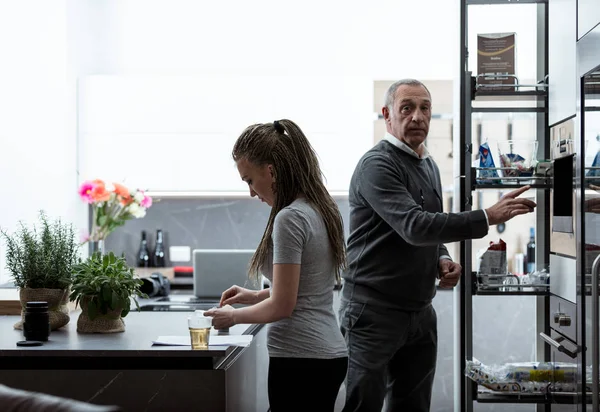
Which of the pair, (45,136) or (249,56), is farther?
(249,56)

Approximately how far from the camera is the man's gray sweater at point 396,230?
2443mm

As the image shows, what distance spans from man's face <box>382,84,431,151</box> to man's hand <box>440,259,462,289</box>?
0.43 meters

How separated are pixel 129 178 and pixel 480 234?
9.70 feet

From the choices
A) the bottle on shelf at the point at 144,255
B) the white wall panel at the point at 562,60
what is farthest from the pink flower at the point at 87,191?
the white wall panel at the point at 562,60

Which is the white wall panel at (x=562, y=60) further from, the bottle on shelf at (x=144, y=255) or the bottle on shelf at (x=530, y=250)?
the bottle on shelf at (x=144, y=255)

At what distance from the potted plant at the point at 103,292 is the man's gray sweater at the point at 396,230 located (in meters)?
0.76

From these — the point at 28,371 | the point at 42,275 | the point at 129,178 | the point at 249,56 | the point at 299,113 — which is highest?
the point at 249,56

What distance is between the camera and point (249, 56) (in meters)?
5.24

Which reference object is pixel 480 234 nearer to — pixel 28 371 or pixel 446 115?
pixel 28 371

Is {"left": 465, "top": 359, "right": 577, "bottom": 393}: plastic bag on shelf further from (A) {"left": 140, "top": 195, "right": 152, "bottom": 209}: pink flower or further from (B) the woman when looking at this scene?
(A) {"left": 140, "top": 195, "right": 152, "bottom": 209}: pink flower

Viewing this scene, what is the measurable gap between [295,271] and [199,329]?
0.35 m

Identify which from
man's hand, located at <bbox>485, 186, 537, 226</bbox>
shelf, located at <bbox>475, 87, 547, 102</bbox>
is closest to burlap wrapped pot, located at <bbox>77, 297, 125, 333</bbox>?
man's hand, located at <bbox>485, 186, 537, 226</bbox>

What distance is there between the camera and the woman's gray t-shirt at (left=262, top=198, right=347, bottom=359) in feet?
6.43

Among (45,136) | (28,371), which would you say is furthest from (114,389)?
(45,136)
